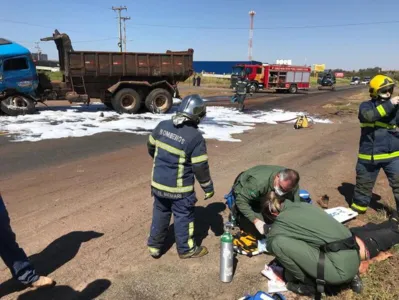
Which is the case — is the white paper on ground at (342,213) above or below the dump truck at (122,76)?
below

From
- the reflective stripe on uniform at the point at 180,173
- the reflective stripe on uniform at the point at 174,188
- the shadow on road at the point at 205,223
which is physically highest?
the reflective stripe on uniform at the point at 180,173

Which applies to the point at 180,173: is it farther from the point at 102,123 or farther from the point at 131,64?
the point at 131,64

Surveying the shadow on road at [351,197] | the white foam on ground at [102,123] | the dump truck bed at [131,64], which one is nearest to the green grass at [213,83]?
the dump truck bed at [131,64]

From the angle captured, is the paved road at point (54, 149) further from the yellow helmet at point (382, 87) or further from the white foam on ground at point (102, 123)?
the yellow helmet at point (382, 87)

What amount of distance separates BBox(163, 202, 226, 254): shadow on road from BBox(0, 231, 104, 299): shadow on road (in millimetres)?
813

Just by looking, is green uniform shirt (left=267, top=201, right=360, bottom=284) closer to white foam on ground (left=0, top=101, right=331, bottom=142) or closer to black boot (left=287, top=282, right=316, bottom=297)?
black boot (left=287, top=282, right=316, bottom=297)

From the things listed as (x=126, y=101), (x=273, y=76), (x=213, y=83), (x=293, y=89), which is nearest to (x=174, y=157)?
(x=126, y=101)

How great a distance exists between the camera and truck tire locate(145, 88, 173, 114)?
1397cm

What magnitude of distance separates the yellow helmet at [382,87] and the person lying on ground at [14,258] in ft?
13.1

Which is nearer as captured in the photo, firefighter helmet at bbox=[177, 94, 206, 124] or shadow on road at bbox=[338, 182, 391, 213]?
firefighter helmet at bbox=[177, 94, 206, 124]

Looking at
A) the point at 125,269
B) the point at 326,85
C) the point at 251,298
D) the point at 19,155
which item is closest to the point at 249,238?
the point at 251,298

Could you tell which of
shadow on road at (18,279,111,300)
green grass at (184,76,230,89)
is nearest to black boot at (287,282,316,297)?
shadow on road at (18,279,111,300)

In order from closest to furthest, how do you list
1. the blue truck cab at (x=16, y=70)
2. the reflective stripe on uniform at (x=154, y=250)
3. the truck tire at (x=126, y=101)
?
1. the reflective stripe on uniform at (x=154, y=250)
2. the blue truck cab at (x=16, y=70)
3. the truck tire at (x=126, y=101)

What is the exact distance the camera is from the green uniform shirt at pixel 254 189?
3.52 metres
